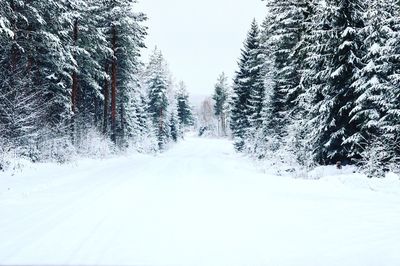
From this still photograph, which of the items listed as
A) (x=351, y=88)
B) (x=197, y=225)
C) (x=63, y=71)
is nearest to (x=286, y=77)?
(x=351, y=88)

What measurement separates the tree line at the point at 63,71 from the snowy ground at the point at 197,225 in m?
5.50

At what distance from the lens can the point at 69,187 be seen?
9.77 meters

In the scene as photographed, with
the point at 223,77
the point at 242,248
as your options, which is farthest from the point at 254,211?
the point at 223,77

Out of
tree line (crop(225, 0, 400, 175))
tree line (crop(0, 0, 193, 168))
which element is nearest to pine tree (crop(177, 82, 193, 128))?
tree line (crop(0, 0, 193, 168))

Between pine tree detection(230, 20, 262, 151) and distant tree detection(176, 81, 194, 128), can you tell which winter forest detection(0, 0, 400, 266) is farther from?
distant tree detection(176, 81, 194, 128)

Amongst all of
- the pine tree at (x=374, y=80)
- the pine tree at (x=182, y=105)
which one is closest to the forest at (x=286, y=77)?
the pine tree at (x=374, y=80)

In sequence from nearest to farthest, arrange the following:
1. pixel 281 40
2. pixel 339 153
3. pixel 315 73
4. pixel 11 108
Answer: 1. pixel 11 108
2. pixel 339 153
3. pixel 315 73
4. pixel 281 40

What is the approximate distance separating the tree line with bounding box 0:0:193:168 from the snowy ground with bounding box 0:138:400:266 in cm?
550

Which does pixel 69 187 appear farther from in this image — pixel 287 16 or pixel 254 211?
pixel 287 16

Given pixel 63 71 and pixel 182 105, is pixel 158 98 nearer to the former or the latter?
pixel 63 71

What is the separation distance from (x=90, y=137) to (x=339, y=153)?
14931 millimetres

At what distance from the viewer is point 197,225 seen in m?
5.98

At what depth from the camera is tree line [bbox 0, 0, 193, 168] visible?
14.4m

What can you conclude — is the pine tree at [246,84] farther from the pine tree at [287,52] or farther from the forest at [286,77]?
the pine tree at [287,52]
